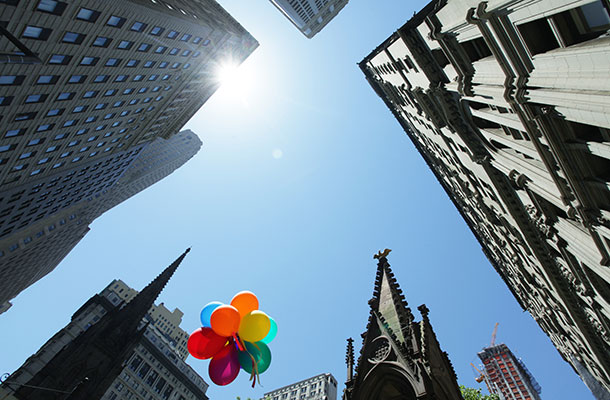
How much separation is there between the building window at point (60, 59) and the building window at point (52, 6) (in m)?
3.85

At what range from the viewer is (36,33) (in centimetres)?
2244

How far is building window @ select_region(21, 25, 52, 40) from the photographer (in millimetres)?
21672

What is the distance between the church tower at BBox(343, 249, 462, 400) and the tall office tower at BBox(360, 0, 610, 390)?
6952 mm

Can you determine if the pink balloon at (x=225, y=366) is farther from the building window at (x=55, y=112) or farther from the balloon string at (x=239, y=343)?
the building window at (x=55, y=112)

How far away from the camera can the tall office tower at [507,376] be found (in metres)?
141

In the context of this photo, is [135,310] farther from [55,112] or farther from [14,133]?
[55,112]

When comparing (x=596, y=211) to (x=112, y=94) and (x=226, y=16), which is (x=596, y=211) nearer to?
(x=112, y=94)

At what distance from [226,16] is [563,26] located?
53401 millimetres

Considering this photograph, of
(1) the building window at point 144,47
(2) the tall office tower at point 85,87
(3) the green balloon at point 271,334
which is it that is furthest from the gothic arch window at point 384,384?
(1) the building window at point 144,47

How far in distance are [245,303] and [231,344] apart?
139 cm

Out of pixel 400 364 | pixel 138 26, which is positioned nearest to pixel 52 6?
pixel 138 26

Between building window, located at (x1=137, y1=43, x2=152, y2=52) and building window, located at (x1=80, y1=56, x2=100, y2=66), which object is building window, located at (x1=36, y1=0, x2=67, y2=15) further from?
building window, located at (x1=137, y1=43, x2=152, y2=52)

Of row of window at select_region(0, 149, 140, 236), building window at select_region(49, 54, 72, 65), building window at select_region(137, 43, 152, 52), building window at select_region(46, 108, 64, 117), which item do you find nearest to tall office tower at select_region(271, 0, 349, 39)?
row of window at select_region(0, 149, 140, 236)

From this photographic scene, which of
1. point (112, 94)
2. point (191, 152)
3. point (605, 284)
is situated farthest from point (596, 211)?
point (191, 152)
